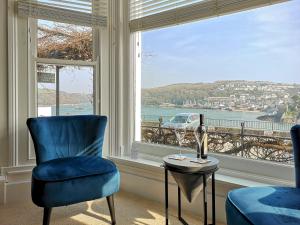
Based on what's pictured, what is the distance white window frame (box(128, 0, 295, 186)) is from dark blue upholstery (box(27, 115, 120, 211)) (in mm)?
641

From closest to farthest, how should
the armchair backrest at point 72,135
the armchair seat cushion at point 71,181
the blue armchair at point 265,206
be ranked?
the blue armchair at point 265,206 → the armchair seat cushion at point 71,181 → the armchair backrest at point 72,135

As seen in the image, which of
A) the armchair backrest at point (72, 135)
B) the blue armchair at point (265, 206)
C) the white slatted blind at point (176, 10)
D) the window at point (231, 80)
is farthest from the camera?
the armchair backrest at point (72, 135)

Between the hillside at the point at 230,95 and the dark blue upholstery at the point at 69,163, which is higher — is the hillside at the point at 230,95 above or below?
above

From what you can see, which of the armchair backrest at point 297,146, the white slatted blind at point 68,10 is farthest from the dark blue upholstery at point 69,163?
the armchair backrest at point 297,146

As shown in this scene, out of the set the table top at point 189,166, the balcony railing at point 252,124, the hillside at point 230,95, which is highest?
the hillside at point 230,95

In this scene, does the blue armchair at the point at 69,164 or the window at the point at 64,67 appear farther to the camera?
the window at the point at 64,67

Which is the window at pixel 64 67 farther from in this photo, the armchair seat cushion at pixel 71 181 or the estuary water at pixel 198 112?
the armchair seat cushion at pixel 71 181

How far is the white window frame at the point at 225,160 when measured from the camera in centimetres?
203

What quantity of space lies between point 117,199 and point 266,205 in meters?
1.65

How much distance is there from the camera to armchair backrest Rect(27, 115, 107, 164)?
2256 millimetres

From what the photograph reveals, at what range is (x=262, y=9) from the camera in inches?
81.7

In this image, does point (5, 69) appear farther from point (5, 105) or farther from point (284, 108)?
point (284, 108)

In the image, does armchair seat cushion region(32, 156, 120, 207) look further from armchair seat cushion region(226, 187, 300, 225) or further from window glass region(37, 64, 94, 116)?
armchair seat cushion region(226, 187, 300, 225)

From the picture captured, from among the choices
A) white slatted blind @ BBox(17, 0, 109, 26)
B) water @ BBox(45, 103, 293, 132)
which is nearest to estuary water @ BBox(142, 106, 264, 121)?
water @ BBox(45, 103, 293, 132)
